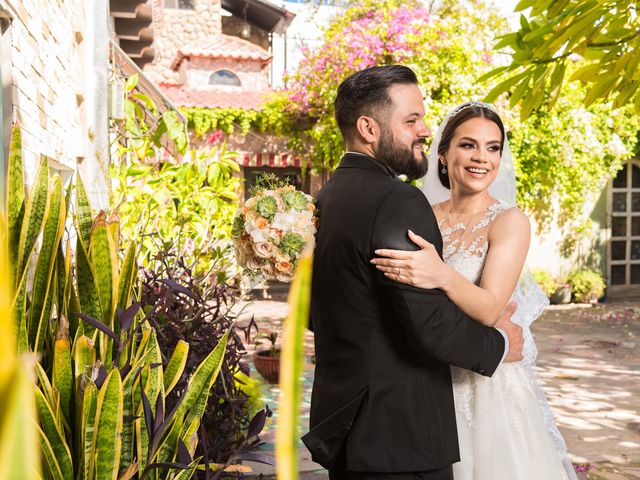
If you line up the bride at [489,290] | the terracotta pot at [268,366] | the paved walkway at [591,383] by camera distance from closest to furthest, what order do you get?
the bride at [489,290] < the paved walkway at [591,383] < the terracotta pot at [268,366]

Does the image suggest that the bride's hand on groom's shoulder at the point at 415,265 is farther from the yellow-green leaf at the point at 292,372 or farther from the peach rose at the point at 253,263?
the yellow-green leaf at the point at 292,372

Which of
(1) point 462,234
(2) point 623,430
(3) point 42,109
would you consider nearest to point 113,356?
(1) point 462,234

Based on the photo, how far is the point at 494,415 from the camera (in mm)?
2258

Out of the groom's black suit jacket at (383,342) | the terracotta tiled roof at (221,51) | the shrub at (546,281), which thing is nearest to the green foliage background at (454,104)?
the shrub at (546,281)

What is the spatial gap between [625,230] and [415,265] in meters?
11.9

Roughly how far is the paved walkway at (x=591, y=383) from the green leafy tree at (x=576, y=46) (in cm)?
151

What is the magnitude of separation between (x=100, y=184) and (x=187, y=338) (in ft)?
6.93

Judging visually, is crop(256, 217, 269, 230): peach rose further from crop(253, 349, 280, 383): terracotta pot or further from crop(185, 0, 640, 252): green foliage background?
crop(185, 0, 640, 252): green foliage background

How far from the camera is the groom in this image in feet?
5.66

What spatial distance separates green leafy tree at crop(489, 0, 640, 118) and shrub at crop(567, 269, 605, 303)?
8.97 meters

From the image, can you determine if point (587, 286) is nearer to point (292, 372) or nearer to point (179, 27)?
point (292, 372)

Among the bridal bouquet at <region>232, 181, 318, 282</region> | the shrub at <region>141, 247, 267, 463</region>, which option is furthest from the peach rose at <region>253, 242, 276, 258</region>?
the shrub at <region>141, 247, 267, 463</region>

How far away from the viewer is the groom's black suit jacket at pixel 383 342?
171cm

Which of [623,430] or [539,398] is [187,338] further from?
[623,430]
